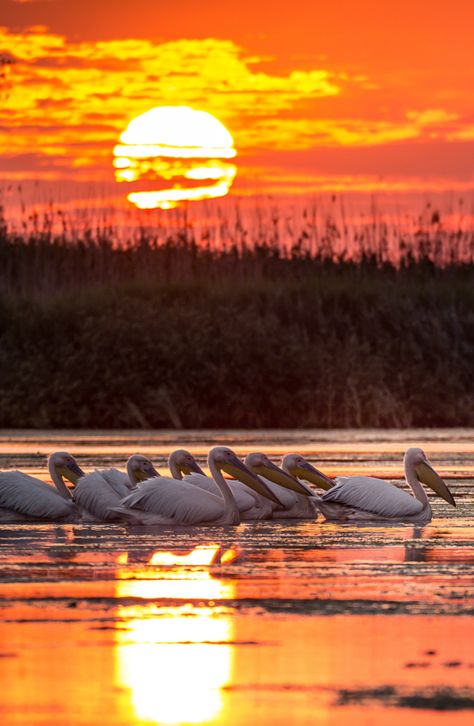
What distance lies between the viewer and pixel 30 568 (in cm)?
941

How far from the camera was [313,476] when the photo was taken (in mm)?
13195

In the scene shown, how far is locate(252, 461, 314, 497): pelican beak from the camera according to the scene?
41.3ft

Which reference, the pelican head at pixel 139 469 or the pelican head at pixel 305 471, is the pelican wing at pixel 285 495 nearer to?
the pelican head at pixel 305 471

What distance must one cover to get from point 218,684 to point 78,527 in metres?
5.65

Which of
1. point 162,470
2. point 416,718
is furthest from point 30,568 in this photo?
point 162,470

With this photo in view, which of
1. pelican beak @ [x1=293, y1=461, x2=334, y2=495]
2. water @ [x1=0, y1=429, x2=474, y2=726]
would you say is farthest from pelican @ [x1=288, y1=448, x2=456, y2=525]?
pelican beak @ [x1=293, y1=461, x2=334, y2=495]

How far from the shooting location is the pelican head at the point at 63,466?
13008 mm

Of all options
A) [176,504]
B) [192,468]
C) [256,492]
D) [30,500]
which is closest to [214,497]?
[176,504]

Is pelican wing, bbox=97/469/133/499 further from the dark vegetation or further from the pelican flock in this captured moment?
the dark vegetation

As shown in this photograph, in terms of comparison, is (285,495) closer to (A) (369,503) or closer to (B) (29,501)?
(A) (369,503)

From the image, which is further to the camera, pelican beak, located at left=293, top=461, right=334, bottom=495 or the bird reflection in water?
pelican beak, located at left=293, top=461, right=334, bottom=495

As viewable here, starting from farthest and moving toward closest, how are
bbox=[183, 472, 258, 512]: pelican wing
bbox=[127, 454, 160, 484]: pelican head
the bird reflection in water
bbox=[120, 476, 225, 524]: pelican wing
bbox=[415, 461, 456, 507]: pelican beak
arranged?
1. bbox=[127, 454, 160, 484]: pelican head
2. bbox=[415, 461, 456, 507]: pelican beak
3. bbox=[183, 472, 258, 512]: pelican wing
4. bbox=[120, 476, 225, 524]: pelican wing
5. the bird reflection in water

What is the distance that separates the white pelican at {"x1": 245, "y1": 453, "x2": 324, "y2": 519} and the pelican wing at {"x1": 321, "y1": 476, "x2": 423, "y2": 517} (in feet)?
1.58

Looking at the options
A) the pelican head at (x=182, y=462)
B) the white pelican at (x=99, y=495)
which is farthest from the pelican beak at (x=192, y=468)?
the white pelican at (x=99, y=495)
